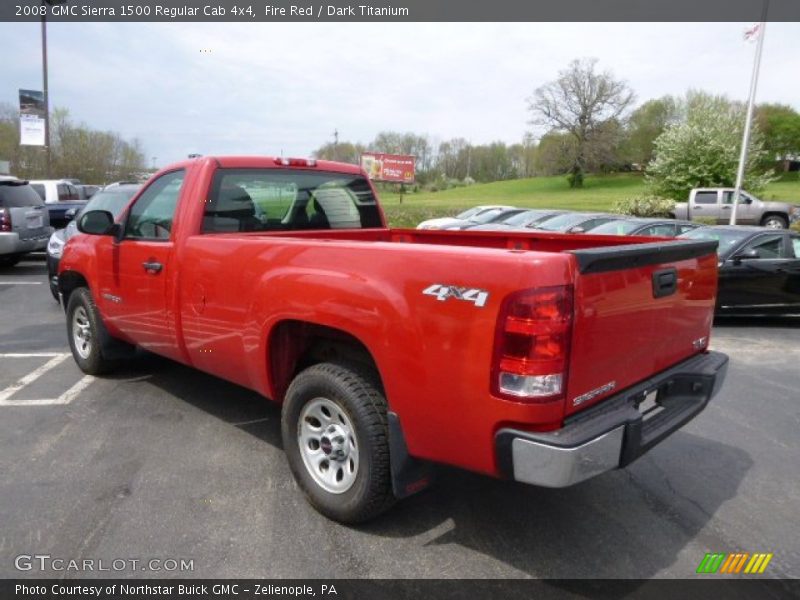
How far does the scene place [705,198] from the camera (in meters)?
29.1

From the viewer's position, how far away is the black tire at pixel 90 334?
16.8 ft

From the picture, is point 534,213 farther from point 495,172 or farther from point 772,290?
point 495,172

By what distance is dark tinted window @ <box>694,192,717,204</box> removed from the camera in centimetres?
2886

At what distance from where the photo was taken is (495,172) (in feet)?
408

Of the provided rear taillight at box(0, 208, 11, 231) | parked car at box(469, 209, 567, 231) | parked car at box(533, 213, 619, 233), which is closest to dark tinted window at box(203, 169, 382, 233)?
rear taillight at box(0, 208, 11, 231)

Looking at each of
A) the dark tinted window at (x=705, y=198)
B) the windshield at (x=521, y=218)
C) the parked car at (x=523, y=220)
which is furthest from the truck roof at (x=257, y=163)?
the dark tinted window at (x=705, y=198)

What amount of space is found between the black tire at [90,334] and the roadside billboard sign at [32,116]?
73.2 ft

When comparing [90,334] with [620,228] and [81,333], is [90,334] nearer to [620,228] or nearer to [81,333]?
[81,333]

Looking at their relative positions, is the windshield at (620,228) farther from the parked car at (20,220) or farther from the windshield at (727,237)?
the parked car at (20,220)

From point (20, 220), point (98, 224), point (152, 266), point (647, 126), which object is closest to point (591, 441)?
point (152, 266)

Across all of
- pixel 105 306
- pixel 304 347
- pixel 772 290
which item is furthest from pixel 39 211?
pixel 772 290

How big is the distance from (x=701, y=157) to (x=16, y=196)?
4424 cm

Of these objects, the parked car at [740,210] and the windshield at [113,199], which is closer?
→ the windshield at [113,199]

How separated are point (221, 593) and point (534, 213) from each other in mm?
20618
